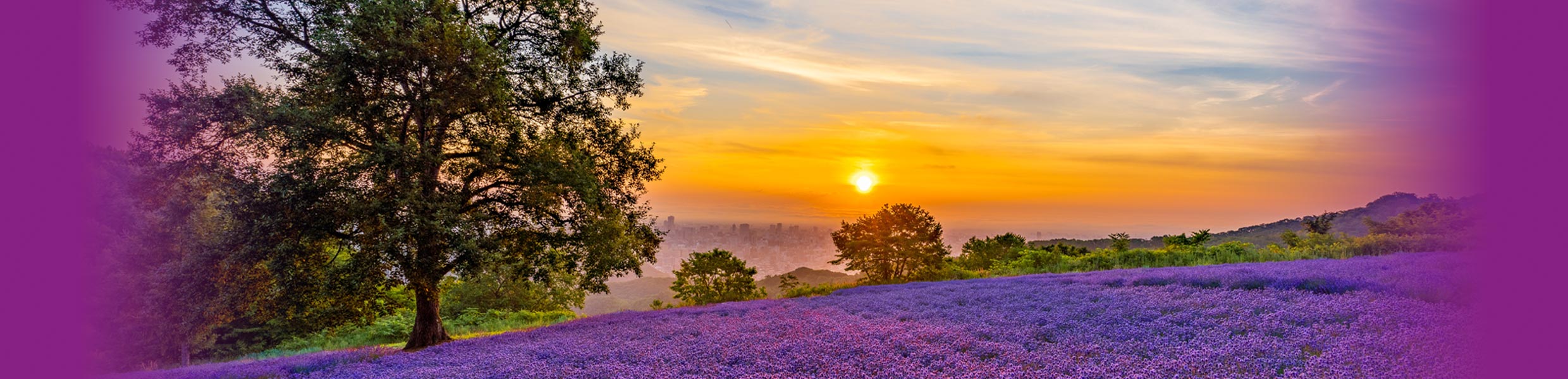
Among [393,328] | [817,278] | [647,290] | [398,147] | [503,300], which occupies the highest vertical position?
[398,147]

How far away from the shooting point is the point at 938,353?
627 cm

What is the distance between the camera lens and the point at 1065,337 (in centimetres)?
648

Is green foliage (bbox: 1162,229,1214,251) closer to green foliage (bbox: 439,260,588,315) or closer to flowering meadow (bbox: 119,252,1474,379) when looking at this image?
flowering meadow (bbox: 119,252,1474,379)

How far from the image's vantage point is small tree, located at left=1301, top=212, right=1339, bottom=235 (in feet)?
73.5

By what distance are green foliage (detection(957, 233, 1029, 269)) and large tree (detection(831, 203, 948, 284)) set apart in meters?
2.64

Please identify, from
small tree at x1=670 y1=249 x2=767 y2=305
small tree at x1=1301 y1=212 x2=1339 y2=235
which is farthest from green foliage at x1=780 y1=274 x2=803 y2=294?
small tree at x1=1301 y1=212 x2=1339 y2=235

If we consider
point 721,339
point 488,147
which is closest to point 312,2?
point 488,147

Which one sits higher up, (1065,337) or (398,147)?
(398,147)

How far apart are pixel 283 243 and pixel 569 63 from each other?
7787mm

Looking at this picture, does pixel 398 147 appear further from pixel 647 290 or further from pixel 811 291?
pixel 647 290

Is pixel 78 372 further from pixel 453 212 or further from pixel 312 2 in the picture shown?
pixel 312 2

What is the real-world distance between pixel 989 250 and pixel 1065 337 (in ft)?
71.1

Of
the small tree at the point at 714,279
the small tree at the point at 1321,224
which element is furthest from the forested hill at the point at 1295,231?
the small tree at the point at 714,279

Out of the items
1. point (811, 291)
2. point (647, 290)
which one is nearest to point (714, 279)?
point (811, 291)
